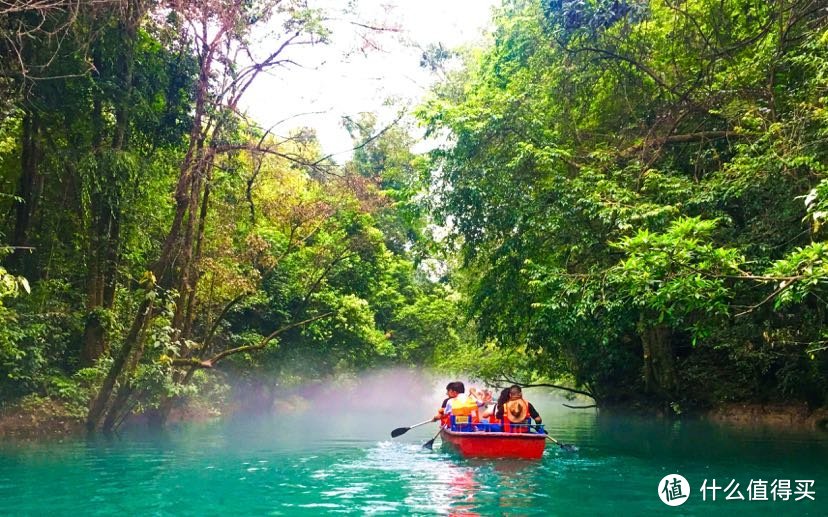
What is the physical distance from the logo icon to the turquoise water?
0.10 metres

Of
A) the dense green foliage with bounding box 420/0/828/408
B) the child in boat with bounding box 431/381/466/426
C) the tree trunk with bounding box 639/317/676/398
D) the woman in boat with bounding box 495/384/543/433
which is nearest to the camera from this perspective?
the dense green foliage with bounding box 420/0/828/408

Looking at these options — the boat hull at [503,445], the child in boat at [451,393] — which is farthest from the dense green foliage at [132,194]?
the boat hull at [503,445]

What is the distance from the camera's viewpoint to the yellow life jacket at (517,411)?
1251cm

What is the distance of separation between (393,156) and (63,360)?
1413cm

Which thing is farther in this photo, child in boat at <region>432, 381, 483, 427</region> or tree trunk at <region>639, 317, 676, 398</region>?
tree trunk at <region>639, 317, 676, 398</region>

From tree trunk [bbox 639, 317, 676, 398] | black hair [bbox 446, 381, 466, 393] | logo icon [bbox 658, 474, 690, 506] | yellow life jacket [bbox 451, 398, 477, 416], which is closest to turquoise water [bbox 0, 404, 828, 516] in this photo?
logo icon [bbox 658, 474, 690, 506]

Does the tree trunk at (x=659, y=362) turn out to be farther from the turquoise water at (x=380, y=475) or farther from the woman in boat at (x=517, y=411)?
the woman in boat at (x=517, y=411)

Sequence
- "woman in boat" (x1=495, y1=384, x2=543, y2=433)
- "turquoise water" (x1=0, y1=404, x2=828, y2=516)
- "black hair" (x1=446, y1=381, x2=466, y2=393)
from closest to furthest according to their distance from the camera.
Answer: "turquoise water" (x1=0, y1=404, x2=828, y2=516)
"woman in boat" (x1=495, y1=384, x2=543, y2=433)
"black hair" (x1=446, y1=381, x2=466, y2=393)

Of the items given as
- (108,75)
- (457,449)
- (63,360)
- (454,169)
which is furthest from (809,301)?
(63,360)

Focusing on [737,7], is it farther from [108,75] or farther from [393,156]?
[393,156]

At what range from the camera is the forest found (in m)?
11.1

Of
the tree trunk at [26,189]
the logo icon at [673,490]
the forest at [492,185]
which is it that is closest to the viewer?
the logo icon at [673,490]

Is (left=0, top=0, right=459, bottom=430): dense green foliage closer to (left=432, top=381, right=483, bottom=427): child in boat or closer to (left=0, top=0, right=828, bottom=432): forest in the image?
(left=0, top=0, right=828, bottom=432): forest

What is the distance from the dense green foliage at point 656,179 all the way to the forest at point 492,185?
60 mm
